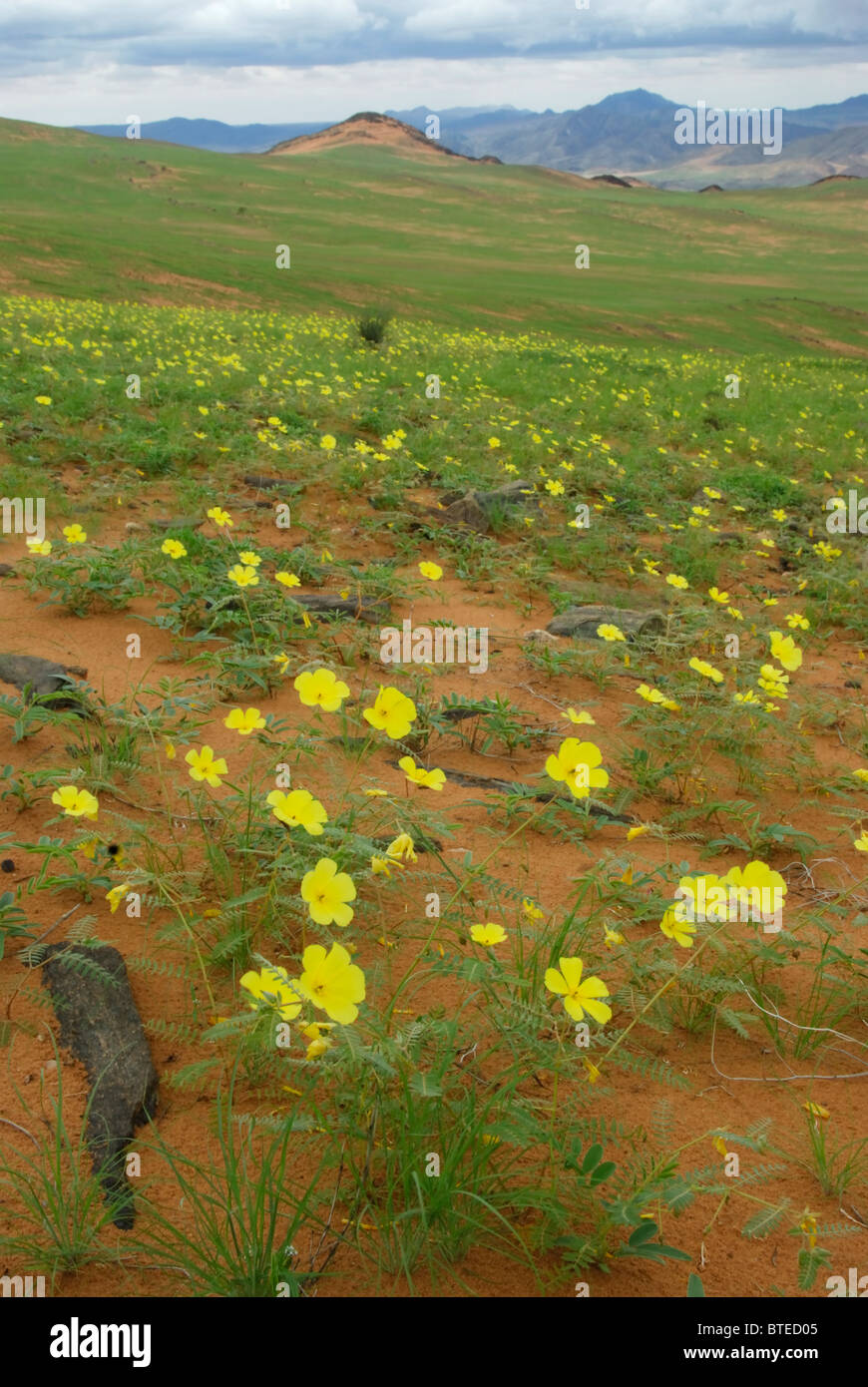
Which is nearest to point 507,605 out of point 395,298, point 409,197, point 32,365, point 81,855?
point 81,855

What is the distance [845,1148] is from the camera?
6.17ft

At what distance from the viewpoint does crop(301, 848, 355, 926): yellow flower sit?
169 cm

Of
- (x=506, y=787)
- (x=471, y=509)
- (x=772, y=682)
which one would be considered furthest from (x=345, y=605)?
Answer: (x=772, y=682)

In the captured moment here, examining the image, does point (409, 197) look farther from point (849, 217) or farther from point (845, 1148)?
point (845, 1148)

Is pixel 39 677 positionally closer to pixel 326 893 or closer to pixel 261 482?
pixel 326 893

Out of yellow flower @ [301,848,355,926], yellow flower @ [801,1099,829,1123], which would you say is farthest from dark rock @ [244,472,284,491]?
yellow flower @ [801,1099,829,1123]

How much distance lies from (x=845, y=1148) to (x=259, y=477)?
5.37m

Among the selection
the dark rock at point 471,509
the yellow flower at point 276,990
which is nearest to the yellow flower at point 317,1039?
the yellow flower at point 276,990

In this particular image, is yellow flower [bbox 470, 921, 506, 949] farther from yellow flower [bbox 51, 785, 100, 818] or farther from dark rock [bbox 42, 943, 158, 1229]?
yellow flower [bbox 51, 785, 100, 818]

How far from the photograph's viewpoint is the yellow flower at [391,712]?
2207mm

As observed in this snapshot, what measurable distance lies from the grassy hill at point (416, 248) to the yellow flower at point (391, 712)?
725 inches

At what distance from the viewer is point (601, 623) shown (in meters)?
4.77

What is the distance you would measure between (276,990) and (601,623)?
3.41 metres

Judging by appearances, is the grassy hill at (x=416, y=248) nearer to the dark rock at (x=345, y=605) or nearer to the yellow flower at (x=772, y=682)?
the dark rock at (x=345, y=605)
